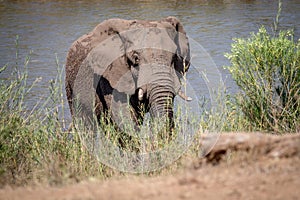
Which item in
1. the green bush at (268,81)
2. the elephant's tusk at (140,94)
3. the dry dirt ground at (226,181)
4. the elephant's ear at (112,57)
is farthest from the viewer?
the elephant's ear at (112,57)

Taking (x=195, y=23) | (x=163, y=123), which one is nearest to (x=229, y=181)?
(x=163, y=123)

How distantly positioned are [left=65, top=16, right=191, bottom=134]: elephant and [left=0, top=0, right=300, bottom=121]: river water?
4497 mm

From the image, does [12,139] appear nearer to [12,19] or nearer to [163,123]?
[163,123]

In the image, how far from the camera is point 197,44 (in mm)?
17891

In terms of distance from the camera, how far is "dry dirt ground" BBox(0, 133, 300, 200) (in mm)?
4820

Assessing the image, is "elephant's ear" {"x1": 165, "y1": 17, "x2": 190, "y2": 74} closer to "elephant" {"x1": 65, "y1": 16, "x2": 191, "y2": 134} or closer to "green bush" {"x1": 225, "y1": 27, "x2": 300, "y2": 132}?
"elephant" {"x1": 65, "y1": 16, "x2": 191, "y2": 134}

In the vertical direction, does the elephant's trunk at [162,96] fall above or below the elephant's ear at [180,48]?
below

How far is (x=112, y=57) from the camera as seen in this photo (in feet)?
32.5

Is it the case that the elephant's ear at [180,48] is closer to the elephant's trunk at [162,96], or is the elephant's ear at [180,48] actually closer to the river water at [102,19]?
the elephant's trunk at [162,96]

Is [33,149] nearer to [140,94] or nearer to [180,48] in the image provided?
[140,94]

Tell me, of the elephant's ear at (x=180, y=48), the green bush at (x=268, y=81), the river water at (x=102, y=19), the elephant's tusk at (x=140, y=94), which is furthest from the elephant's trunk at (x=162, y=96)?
the river water at (x=102, y=19)

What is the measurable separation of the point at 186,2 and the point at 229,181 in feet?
62.4

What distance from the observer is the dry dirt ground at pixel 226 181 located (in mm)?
4820

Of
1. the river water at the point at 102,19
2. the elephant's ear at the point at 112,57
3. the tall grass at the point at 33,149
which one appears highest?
the elephant's ear at the point at 112,57
